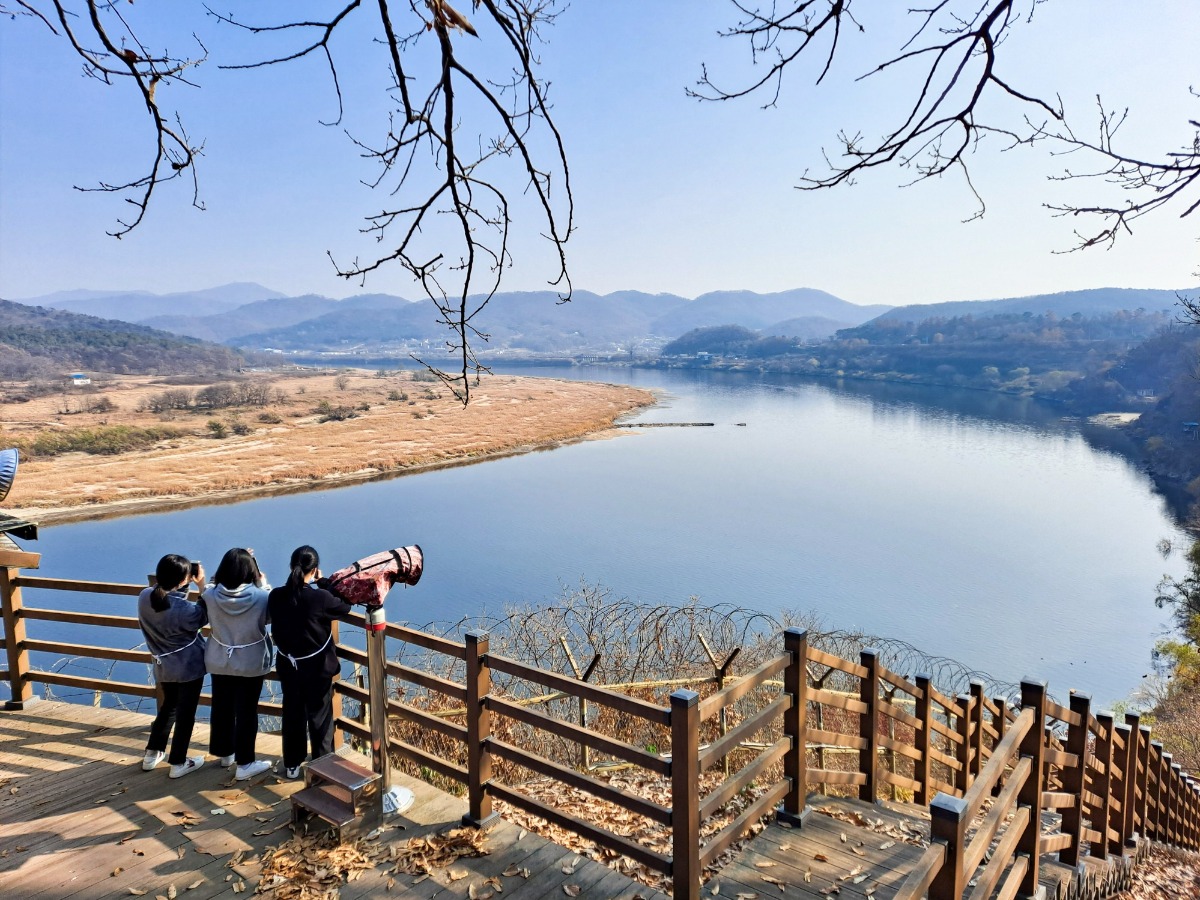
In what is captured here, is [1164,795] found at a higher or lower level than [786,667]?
lower

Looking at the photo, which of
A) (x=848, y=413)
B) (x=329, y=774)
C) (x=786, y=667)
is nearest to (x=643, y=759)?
(x=786, y=667)

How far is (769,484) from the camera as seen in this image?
159 feet

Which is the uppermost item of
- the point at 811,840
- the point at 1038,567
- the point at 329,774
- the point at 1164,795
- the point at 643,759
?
the point at 643,759

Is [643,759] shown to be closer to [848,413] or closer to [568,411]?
[568,411]

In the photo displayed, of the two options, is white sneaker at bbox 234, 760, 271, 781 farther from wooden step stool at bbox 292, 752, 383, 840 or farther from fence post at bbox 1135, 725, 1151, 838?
fence post at bbox 1135, 725, 1151, 838

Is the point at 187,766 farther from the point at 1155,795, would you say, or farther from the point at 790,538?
the point at 790,538

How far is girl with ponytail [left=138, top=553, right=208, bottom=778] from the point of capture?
187 inches

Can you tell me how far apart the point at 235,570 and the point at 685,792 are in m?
3.08

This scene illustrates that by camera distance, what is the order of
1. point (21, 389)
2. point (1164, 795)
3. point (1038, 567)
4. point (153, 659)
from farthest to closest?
1. point (21, 389)
2. point (1038, 567)
3. point (1164, 795)
4. point (153, 659)

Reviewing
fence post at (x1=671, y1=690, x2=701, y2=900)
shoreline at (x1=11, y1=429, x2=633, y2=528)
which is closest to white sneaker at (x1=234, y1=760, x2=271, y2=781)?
fence post at (x1=671, y1=690, x2=701, y2=900)

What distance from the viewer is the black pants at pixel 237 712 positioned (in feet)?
15.9

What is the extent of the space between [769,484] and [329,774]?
4602 cm

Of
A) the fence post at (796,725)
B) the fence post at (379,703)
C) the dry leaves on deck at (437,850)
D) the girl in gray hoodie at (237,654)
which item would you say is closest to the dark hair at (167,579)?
the girl in gray hoodie at (237,654)

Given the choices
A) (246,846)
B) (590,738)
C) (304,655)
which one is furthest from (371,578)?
(246,846)
